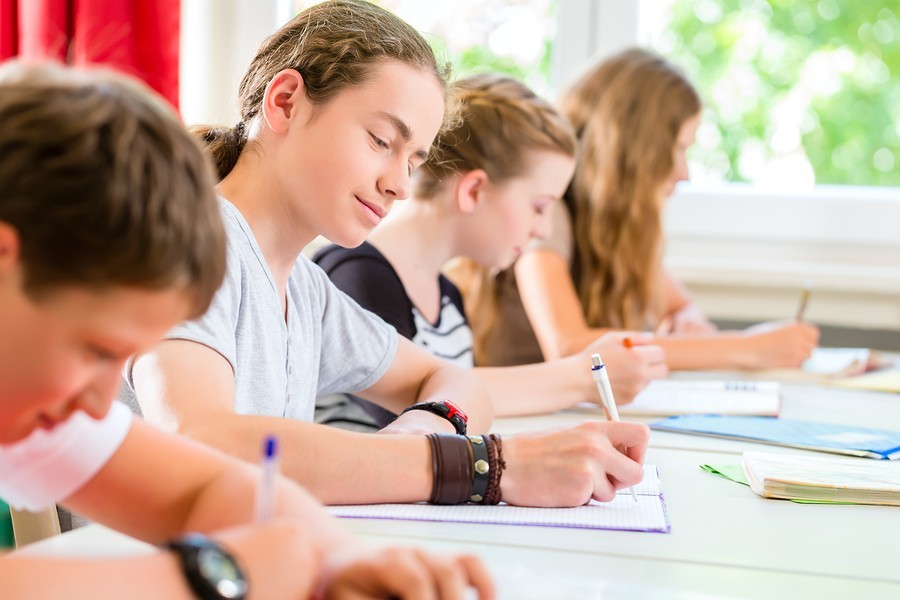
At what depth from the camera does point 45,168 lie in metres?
0.52

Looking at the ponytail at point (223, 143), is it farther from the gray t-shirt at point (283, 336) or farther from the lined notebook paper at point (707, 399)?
the lined notebook paper at point (707, 399)

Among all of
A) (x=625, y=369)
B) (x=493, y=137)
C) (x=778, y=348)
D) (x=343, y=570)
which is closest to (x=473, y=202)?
(x=493, y=137)

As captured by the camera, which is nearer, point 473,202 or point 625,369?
point 625,369

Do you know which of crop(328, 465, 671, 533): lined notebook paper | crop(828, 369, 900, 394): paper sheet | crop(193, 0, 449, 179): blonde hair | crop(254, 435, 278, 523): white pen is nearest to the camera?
crop(254, 435, 278, 523): white pen

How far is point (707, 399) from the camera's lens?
165 centimetres

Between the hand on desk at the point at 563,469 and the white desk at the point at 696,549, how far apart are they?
6cm

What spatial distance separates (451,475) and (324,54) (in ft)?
1.68

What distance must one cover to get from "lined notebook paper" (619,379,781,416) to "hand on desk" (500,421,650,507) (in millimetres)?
602

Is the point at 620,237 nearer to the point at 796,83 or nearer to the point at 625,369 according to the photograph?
the point at 625,369

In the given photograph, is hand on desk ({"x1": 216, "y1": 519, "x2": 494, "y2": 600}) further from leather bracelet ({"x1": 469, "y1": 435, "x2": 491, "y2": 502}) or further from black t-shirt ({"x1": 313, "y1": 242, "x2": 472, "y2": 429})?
black t-shirt ({"x1": 313, "y1": 242, "x2": 472, "y2": 429})

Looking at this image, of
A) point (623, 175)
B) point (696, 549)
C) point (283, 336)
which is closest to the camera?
point (696, 549)

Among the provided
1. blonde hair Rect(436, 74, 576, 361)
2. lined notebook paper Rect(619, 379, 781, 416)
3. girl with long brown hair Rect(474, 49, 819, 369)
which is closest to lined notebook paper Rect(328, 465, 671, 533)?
lined notebook paper Rect(619, 379, 781, 416)

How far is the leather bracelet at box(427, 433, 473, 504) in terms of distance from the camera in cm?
90

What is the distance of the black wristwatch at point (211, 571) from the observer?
532 mm
